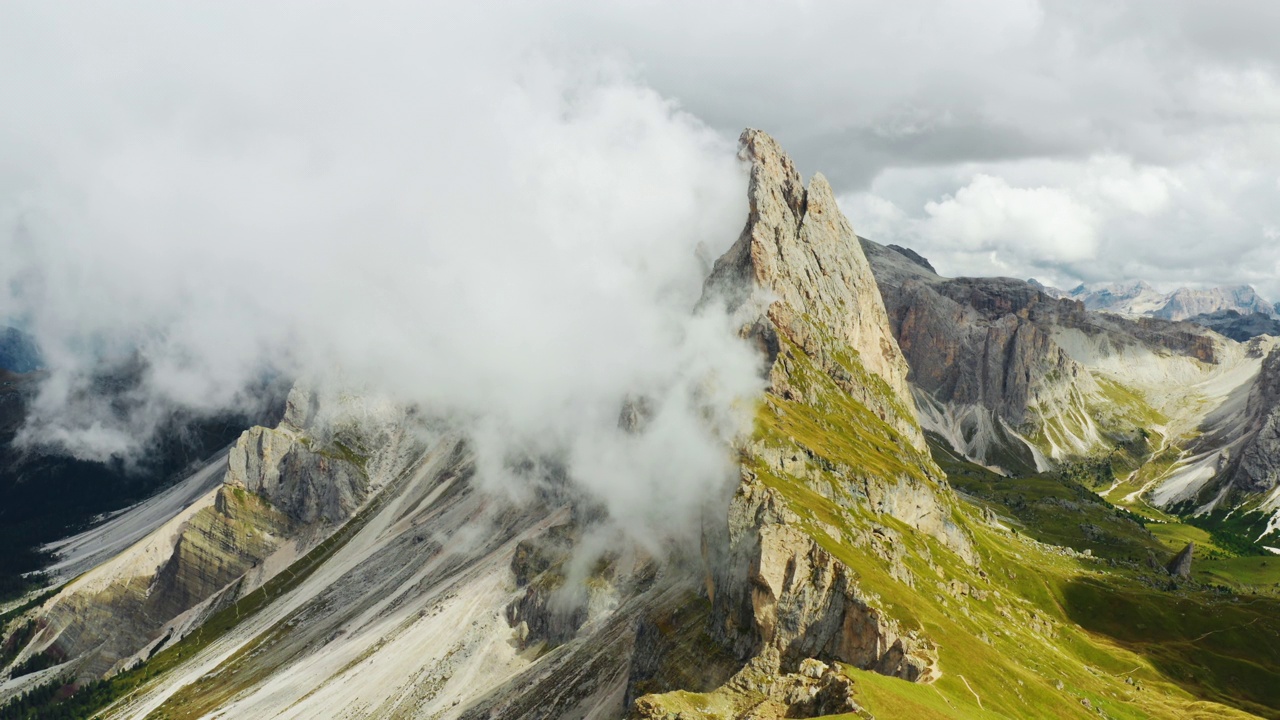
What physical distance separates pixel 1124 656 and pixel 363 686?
604 ft

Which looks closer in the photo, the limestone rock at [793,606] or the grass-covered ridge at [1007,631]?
the limestone rock at [793,606]

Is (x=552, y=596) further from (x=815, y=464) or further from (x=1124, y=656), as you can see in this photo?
(x=1124, y=656)

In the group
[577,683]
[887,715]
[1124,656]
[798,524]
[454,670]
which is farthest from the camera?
[454,670]

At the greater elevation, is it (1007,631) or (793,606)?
(793,606)

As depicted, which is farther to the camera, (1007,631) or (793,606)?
(1007,631)

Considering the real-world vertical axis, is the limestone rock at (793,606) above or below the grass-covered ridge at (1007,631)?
above

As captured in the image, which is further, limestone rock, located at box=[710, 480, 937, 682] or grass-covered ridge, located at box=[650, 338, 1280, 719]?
grass-covered ridge, located at box=[650, 338, 1280, 719]

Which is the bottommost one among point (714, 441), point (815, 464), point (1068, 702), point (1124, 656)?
point (1124, 656)

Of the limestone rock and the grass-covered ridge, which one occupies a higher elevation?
the limestone rock

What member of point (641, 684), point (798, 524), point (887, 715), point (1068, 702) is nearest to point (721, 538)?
point (798, 524)

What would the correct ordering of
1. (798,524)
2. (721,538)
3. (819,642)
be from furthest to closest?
(721,538) < (798,524) < (819,642)

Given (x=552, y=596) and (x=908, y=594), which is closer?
(x=908, y=594)

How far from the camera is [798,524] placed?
4646 inches

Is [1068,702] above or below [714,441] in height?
below
